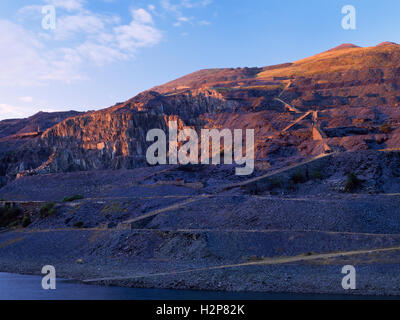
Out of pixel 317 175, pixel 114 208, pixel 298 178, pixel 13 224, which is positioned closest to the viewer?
pixel 317 175

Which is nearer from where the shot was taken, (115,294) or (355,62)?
(115,294)

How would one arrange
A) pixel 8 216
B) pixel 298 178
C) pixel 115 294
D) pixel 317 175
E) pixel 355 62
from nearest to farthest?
pixel 115 294 → pixel 317 175 → pixel 298 178 → pixel 8 216 → pixel 355 62

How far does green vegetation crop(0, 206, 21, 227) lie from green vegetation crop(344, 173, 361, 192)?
3953 cm

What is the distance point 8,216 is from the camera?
65375mm

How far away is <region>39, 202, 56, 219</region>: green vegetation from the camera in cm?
5988

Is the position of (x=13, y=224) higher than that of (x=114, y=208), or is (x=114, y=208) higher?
A: (x=114, y=208)

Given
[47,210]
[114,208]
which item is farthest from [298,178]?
[47,210]

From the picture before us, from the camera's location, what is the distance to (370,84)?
11025cm

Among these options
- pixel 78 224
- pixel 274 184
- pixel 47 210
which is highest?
pixel 274 184

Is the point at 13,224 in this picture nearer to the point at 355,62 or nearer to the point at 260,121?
the point at 260,121

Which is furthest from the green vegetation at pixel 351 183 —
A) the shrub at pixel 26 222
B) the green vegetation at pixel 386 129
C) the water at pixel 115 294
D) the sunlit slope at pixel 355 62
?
the sunlit slope at pixel 355 62

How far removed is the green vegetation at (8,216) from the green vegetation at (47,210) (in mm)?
4867

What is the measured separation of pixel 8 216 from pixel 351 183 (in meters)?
42.1
